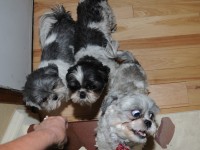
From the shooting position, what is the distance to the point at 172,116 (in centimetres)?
234

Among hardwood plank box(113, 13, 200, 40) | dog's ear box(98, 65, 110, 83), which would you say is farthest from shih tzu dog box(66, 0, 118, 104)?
hardwood plank box(113, 13, 200, 40)

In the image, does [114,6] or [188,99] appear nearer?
[188,99]

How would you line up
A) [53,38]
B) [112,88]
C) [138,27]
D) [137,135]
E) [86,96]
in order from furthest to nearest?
[138,27]
[53,38]
[112,88]
[86,96]
[137,135]

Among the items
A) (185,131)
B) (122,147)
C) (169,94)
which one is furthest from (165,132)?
(122,147)

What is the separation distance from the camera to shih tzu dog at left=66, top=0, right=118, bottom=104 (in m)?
2.02

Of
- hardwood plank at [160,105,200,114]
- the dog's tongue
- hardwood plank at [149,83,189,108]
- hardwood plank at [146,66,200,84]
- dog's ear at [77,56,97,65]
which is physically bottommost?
the dog's tongue

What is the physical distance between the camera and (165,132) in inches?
90.5

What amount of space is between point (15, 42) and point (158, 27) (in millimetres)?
1167

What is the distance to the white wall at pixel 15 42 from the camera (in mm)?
2087

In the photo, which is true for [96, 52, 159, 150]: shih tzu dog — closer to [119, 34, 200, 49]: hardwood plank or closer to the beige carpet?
the beige carpet

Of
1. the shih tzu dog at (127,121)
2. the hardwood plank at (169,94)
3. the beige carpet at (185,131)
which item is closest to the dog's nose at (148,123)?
the shih tzu dog at (127,121)

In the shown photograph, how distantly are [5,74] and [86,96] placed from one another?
0.55 metres

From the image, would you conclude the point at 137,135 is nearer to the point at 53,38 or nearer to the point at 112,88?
the point at 112,88

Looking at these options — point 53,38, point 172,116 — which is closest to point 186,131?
point 172,116
